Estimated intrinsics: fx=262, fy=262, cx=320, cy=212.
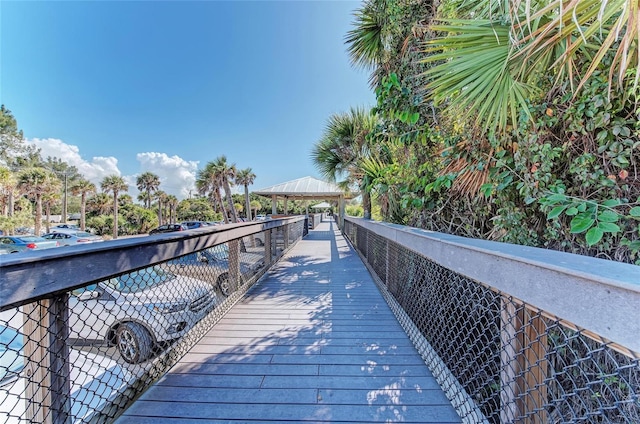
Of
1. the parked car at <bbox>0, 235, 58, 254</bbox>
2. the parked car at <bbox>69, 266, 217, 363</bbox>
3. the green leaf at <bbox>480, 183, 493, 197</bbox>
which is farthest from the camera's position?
the parked car at <bbox>0, 235, 58, 254</bbox>

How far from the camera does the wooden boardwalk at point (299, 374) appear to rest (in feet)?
5.20

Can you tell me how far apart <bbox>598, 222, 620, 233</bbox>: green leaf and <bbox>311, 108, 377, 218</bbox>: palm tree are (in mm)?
5079

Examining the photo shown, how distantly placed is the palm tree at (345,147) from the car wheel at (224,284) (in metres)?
3.90

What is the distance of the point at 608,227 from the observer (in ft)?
4.07

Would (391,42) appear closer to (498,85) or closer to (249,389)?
(498,85)

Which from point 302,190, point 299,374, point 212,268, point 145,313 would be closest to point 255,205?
point 302,190

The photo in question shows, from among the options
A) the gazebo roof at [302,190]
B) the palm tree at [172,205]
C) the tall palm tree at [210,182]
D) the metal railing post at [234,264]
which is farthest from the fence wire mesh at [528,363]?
the palm tree at [172,205]

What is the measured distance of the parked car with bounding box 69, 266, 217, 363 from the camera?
89.7 inches

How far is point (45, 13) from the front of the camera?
250 inches

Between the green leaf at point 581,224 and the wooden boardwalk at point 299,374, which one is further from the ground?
the green leaf at point 581,224

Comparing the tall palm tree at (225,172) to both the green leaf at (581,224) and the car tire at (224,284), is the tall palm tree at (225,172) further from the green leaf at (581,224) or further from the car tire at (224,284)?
the green leaf at (581,224)

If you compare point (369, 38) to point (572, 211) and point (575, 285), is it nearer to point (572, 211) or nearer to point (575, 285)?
point (572, 211)

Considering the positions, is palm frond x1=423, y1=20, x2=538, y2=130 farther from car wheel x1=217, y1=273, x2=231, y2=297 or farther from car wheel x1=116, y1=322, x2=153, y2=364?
car wheel x1=116, y1=322, x2=153, y2=364

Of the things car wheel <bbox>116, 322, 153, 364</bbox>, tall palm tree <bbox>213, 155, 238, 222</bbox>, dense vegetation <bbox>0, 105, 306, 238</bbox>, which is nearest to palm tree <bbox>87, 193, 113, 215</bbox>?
dense vegetation <bbox>0, 105, 306, 238</bbox>
